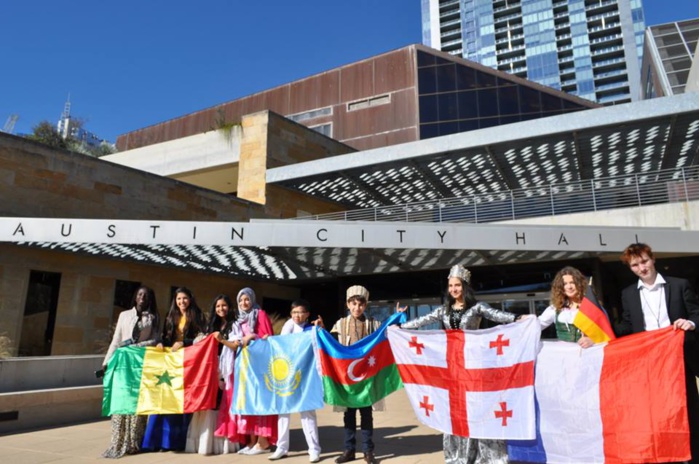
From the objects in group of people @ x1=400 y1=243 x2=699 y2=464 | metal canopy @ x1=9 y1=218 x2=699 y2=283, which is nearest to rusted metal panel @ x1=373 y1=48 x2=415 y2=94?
metal canopy @ x1=9 y1=218 x2=699 y2=283

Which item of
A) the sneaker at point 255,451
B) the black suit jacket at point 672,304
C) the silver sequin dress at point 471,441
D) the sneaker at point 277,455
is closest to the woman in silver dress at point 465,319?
the silver sequin dress at point 471,441

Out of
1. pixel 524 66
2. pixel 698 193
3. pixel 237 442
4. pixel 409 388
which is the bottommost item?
pixel 237 442

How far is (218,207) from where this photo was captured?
62.6 ft

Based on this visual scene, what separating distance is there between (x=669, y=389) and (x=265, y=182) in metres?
19.6

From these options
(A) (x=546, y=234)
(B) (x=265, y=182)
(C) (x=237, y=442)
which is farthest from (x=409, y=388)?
(B) (x=265, y=182)

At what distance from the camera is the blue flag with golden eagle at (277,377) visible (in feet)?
19.1

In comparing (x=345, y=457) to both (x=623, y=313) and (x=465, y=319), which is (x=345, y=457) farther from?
(x=623, y=313)

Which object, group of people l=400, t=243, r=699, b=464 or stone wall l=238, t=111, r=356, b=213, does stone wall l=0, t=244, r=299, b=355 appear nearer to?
stone wall l=238, t=111, r=356, b=213

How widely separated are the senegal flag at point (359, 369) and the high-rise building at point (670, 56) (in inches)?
1144

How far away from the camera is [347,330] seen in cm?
585

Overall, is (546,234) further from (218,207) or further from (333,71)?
(333,71)

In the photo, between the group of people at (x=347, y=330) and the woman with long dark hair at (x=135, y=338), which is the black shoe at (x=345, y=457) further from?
the woman with long dark hair at (x=135, y=338)

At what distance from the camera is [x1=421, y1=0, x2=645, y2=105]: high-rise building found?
92812 mm

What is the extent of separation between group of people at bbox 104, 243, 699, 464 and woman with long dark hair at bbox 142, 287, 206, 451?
1 centimetres
